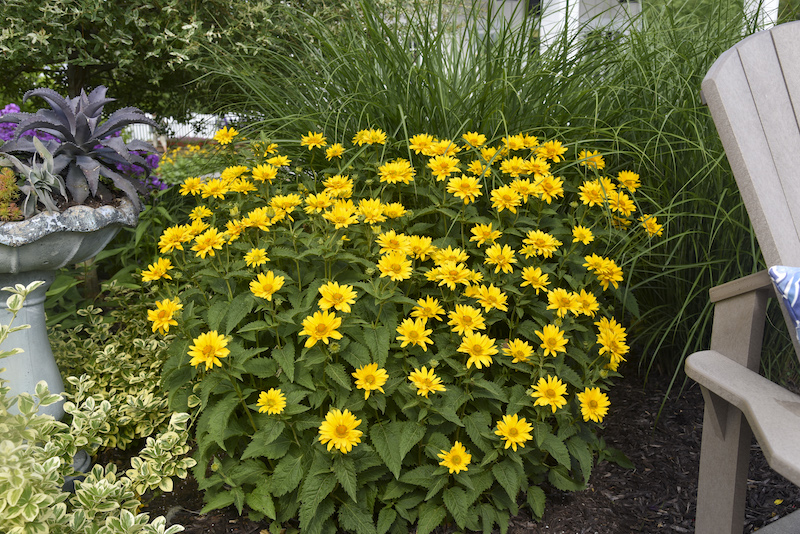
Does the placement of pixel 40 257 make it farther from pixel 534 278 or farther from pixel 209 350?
pixel 534 278

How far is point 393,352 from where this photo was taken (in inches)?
62.0

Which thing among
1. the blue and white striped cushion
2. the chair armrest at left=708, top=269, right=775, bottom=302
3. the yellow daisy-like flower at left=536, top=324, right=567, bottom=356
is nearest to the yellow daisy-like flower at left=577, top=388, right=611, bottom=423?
the yellow daisy-like flower at left=536, top=324, right=567, bottom=356

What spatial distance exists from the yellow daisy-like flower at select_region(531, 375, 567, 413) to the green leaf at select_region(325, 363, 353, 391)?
0.46 m

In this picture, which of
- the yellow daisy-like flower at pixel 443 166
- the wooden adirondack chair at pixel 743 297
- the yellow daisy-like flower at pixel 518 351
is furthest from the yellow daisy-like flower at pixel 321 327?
the wooden adirondack chair at pixel 743 297

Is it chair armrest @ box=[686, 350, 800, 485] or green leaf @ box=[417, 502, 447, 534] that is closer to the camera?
chair armrest @ box=[686, 350, 800, 485]

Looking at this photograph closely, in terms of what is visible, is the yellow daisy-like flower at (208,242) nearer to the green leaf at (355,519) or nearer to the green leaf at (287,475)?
the green leaf at (287,475)

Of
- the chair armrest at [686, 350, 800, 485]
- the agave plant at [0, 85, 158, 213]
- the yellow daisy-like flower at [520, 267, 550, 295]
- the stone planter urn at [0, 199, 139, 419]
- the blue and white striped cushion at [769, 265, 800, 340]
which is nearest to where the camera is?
the chair armrest at [686, 350, 800, 485]

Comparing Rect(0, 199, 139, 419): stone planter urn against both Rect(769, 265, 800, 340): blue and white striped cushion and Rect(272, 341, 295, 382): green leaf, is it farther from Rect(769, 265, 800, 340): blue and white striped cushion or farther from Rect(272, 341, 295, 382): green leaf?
Rect(769, 265, 800, 340): blue and white striped cushion

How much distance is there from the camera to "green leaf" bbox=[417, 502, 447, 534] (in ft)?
4.83

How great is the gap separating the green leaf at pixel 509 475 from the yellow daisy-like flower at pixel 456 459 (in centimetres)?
12

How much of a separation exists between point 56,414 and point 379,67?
5.67 ft

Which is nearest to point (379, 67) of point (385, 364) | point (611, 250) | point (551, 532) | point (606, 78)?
point (606, 78)

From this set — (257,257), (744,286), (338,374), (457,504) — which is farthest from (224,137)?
(744,286)

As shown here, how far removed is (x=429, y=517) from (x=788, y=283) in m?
0.99
